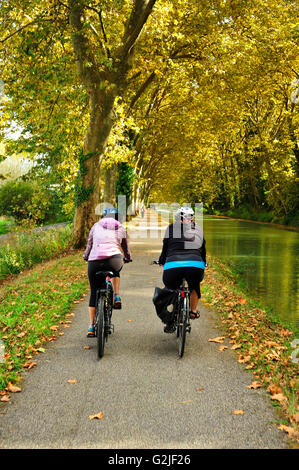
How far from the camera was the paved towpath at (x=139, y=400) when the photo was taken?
4.19m

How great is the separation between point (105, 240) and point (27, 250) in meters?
12.2

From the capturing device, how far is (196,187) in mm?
75312

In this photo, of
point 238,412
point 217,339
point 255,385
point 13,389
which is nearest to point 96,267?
point 217,339

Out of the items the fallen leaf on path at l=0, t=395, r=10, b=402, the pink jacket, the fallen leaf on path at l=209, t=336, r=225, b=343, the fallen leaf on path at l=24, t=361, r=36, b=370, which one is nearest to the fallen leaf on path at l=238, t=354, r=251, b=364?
the fallen leaf on path at l=209, t=336, r=225, b=343

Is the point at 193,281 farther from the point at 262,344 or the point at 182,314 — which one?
the point at 262,344

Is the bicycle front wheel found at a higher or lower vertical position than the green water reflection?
higher

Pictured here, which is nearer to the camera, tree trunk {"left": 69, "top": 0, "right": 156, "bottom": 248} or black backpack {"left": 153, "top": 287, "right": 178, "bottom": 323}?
black backpack {"left": 153, "top": 287, "right": 178, "bottom": 323}

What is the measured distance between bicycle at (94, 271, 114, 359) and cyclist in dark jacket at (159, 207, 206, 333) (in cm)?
80

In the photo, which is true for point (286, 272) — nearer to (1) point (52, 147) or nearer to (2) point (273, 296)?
(2) point (273, 296)

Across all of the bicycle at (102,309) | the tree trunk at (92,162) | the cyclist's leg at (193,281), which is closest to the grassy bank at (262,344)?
the cyclist's leg at (193,281)

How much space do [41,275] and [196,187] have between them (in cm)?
6320

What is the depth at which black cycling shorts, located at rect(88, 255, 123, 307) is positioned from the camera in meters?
7.10

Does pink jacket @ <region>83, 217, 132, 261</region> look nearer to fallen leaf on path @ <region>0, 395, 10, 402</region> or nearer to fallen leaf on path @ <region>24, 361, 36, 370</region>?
fallen leaf on path @ <region>24, 361, 36, 370</region>

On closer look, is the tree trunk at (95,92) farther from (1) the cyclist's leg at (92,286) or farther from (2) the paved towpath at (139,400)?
(2) the paved towpath at (139,400)
